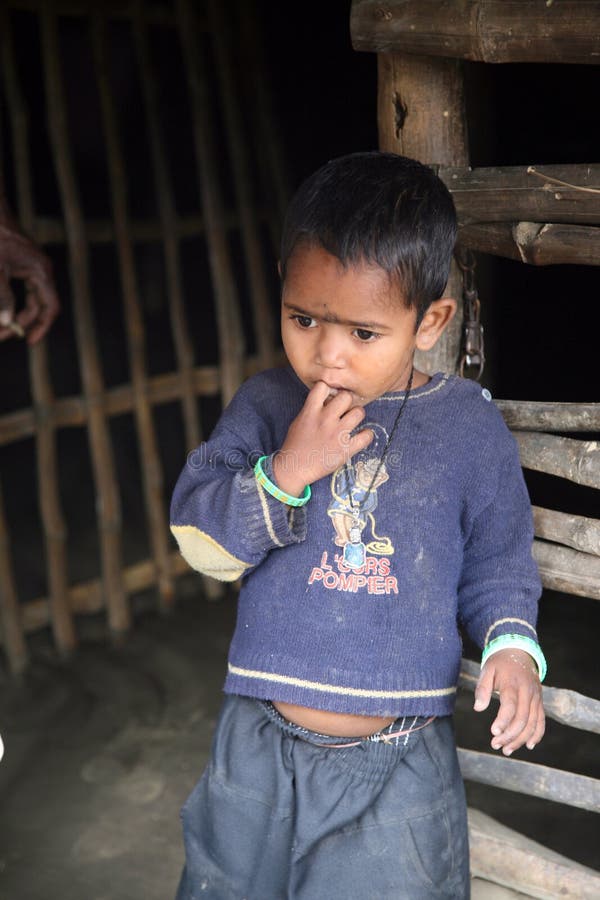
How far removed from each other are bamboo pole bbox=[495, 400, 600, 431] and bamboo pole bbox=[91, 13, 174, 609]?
1964mm

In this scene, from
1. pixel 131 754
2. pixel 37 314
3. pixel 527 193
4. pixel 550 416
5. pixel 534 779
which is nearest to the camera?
pixel 527 193

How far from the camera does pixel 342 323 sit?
4.36 feet

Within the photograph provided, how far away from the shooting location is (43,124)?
4305mm

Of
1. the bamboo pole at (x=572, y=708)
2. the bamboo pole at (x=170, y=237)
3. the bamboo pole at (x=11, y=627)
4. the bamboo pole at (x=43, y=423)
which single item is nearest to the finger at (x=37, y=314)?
the bamboo pole at (x=43, y=423)

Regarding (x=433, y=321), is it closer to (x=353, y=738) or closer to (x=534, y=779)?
(x=353, y=738)

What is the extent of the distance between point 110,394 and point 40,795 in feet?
4.53

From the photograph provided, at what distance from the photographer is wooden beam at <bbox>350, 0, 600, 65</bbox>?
1.41 meters

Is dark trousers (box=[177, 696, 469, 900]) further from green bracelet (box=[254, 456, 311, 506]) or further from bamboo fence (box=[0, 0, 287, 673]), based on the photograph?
bamboo fence (box=[0, 0, 287, 673])

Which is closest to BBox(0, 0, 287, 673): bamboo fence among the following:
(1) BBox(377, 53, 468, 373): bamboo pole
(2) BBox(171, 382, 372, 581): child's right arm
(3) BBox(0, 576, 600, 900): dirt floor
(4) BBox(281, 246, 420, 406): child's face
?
(3) BBox(0, 576, 600, 900): dirt floor

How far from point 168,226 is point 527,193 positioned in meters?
2.15

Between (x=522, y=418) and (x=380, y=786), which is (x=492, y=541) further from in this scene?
(x=380, y=786)

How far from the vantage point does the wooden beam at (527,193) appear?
1.50 m

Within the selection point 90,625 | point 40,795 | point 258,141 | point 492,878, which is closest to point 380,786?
point 492,878

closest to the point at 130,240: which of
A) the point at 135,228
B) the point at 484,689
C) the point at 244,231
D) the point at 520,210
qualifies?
the point at 135,228
